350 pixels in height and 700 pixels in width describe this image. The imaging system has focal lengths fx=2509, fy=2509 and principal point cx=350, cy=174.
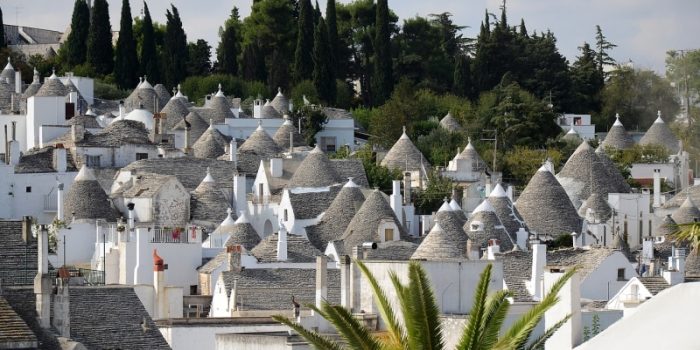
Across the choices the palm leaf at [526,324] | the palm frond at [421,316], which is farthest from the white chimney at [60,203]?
the palm leaf at [526,324]

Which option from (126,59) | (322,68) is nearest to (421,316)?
(126,59)

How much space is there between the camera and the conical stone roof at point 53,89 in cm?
8067

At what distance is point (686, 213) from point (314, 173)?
1208 centimetres

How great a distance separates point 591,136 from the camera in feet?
342

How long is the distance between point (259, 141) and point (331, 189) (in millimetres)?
9420

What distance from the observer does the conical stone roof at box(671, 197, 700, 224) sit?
7525 cm

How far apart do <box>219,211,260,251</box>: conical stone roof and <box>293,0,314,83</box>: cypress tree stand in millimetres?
38059

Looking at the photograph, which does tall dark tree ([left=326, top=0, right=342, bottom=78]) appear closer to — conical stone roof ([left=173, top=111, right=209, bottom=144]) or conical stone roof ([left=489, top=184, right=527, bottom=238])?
conical stone roof ([left=173, top=111, right=209, bottom=144])

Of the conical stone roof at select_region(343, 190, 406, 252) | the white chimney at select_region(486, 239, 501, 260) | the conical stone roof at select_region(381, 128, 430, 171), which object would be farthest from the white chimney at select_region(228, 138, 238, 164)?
the white chimney at select_region(486, 239, 501, 260)

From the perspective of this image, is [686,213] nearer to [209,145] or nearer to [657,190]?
[657,190]

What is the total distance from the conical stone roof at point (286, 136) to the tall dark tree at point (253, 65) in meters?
21.9

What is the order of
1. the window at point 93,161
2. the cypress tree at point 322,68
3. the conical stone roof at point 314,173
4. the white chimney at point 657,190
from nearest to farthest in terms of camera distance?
1. the conical stone roof at point 314,173
2. the window at point 93,161
3. the white chimney at point 657,190
4. the cypress tree at point 322,68

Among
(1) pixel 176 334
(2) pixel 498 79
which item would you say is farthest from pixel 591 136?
(1) pixel 176 334

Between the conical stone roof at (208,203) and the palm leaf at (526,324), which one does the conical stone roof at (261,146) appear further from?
the palm leaf at (526,324)
